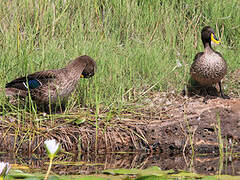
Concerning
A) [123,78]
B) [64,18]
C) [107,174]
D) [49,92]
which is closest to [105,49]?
[123,78]

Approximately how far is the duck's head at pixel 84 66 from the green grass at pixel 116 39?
12 centimetres

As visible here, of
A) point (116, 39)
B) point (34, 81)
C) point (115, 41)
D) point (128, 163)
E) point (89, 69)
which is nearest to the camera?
point (128, 163)

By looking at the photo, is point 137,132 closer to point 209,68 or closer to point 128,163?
point 128,163

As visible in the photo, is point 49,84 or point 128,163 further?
point 49,84

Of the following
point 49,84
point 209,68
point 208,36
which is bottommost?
point 49,84

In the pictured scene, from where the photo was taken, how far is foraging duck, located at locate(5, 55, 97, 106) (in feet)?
17.5

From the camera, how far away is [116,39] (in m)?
8.16

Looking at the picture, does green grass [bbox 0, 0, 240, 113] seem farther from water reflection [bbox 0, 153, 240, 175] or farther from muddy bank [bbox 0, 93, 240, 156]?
water reflection [bbox 0, 153, 240, 175]

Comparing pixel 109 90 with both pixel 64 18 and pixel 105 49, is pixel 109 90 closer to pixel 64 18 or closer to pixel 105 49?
pixel 105 49

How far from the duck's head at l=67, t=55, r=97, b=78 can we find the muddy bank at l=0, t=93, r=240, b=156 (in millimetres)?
513

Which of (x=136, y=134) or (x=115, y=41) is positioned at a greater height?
(x=115, y=41)

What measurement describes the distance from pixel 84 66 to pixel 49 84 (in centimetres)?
50

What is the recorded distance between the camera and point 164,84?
A: 6.74m

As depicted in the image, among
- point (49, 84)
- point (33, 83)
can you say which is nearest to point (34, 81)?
point (33, 83)
